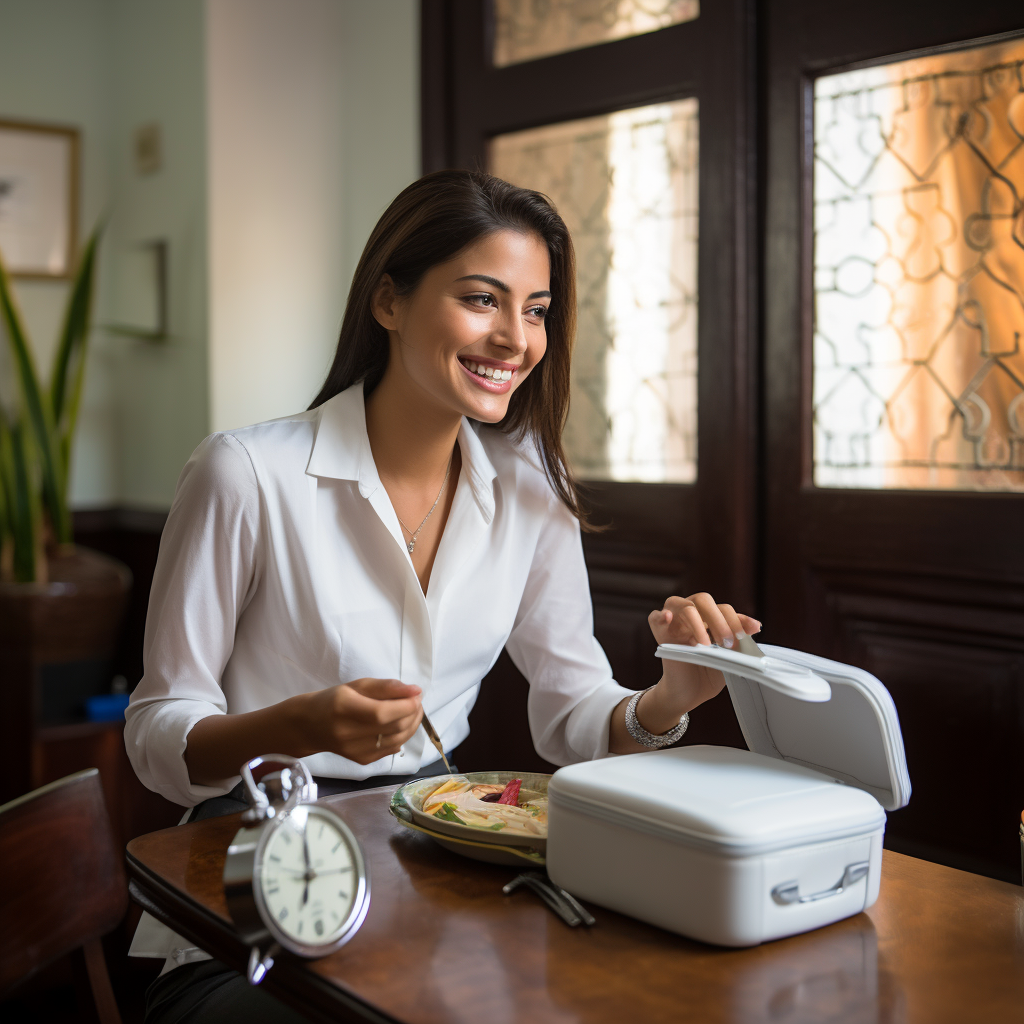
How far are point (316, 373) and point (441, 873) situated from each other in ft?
8.48

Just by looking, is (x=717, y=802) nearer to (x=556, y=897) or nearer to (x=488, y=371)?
(x=556, y=897)

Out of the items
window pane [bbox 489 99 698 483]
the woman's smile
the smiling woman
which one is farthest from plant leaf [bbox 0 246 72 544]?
the woman's smile

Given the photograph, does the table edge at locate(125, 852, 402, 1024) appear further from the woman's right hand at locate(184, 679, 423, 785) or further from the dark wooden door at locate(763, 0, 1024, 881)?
the dark wooden door at locate(763, 0, 1024, 881)

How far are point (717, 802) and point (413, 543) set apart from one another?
862mm

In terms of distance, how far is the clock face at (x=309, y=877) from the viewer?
37.9 inches

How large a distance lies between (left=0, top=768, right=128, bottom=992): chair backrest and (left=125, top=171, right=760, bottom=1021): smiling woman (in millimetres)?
100

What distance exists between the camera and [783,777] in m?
1.11

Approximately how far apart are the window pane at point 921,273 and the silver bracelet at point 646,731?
0.98 m

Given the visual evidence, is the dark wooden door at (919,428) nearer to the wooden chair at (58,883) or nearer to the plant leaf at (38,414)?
the wooden chair at (58,883)

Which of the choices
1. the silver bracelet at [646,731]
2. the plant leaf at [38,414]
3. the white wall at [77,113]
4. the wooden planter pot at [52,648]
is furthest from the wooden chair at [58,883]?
the white wall at [77,113]

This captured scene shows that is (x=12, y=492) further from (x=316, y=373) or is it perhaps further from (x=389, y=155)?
(x=389, y=155)

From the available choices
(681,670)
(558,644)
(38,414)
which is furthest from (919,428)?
(38,414)

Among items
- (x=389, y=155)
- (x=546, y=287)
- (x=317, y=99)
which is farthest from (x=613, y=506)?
(x=317, y=99)

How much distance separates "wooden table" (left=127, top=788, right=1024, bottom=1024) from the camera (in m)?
0.90
